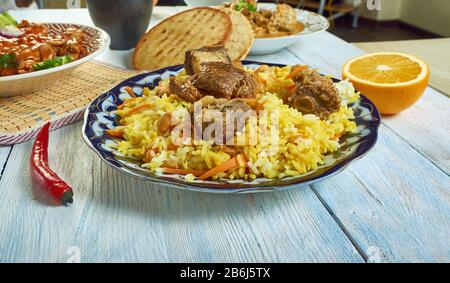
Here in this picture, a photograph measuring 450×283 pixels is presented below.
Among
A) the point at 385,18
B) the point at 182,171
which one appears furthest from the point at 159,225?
the point at 385,18

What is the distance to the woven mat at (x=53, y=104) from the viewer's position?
4.81 feet

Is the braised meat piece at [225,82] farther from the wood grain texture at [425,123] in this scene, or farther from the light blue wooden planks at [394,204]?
the wood grain texture at [425,123]

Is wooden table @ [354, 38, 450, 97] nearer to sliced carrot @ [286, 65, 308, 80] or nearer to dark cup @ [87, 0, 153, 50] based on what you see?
sliced carrot @ [286, 65, 308, 80]

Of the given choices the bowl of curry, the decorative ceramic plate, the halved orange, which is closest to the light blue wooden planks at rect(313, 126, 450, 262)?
the decorative ceramic plate

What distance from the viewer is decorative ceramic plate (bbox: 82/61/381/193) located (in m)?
1.00

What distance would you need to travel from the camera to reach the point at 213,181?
106 cm

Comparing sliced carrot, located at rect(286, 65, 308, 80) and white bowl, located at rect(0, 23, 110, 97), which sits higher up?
sliced carrot, located at rect(286, 65, 308, 80)

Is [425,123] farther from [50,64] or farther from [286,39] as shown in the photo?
[50,64]

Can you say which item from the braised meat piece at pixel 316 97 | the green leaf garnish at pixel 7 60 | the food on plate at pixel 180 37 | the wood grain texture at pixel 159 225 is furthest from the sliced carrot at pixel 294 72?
the green leaf garnish at pixel 7 60

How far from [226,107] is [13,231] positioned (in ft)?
2.04

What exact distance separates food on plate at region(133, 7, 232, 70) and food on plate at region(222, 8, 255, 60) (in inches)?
1.6

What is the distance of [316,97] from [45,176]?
819mm

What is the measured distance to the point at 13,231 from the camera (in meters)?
1.05

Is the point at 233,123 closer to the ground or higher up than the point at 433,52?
higher up
